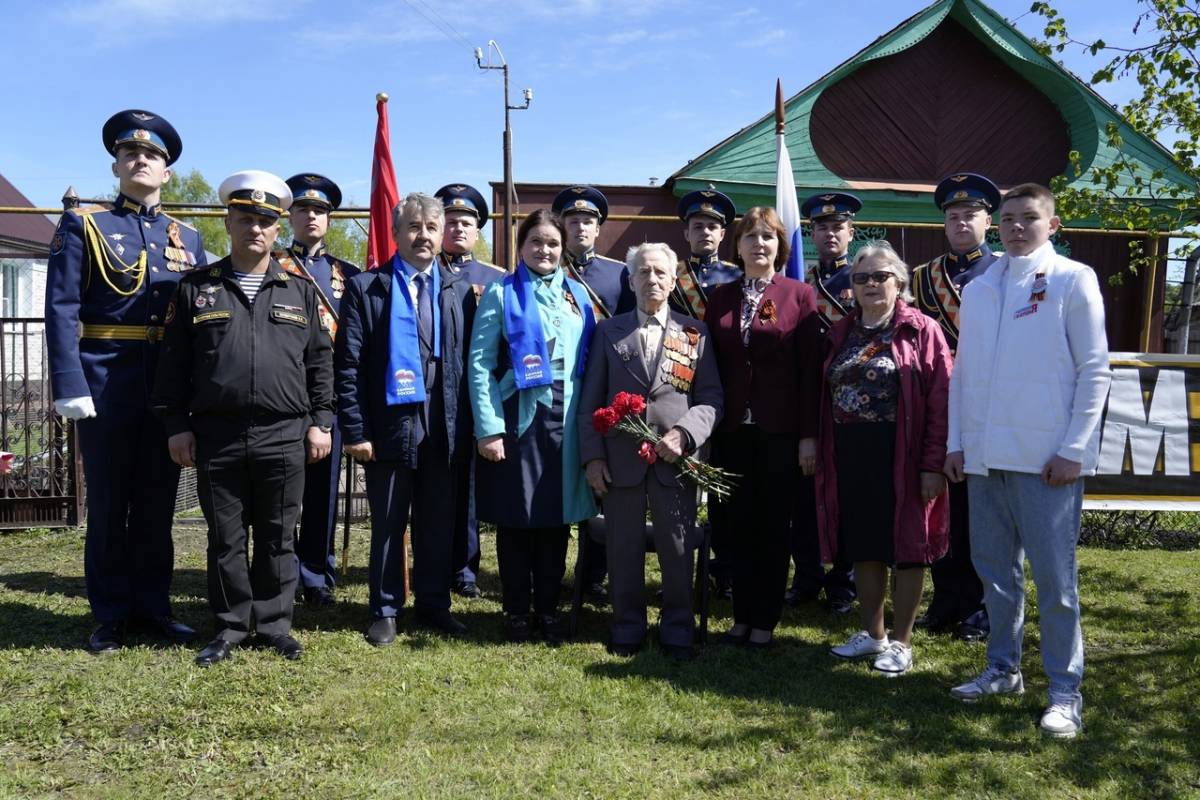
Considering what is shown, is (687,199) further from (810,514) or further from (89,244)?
(89,244)

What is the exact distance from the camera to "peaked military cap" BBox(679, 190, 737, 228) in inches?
203

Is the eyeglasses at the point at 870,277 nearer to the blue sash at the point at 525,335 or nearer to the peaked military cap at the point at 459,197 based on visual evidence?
the blue sash at the point at 525,335

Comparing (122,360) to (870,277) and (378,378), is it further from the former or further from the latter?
(870,277)

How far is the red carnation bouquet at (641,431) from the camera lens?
4246mm

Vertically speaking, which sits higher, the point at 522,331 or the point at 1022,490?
the point at 522,331

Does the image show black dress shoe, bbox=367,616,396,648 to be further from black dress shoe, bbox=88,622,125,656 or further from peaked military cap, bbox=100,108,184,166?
peaked military cap, bbox=100,108,184,166

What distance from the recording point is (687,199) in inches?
207

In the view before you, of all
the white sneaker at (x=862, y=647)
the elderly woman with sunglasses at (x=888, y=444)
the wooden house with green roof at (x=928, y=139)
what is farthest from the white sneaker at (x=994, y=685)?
the wooden house with green roof at (x=928, y=139)

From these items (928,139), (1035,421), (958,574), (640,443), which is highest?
(928,139)

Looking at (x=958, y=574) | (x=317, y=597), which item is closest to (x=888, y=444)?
(x=958, y=574)

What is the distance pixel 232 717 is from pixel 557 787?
4.67 ft

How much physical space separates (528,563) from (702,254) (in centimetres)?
205

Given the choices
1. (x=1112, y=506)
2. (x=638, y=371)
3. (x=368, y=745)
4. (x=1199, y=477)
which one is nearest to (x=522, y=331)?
(x=638, y=371)

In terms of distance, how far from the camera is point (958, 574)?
502 cm
